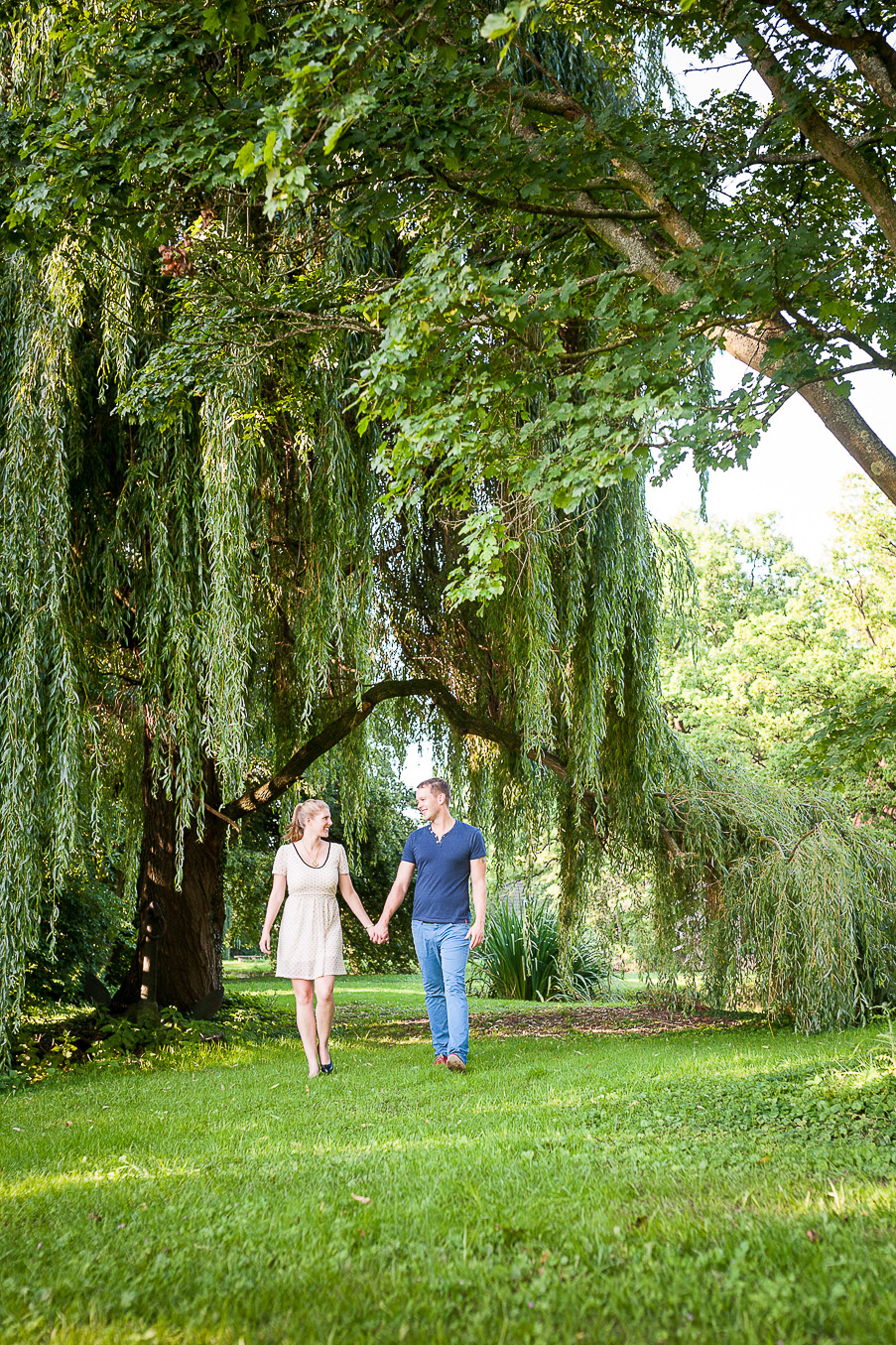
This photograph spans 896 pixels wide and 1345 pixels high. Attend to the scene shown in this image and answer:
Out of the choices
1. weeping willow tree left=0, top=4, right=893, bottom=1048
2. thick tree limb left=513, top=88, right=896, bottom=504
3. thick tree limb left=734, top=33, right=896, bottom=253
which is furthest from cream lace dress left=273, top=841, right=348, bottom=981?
thick tree limb left=734, top=33, right=896, bottom=253

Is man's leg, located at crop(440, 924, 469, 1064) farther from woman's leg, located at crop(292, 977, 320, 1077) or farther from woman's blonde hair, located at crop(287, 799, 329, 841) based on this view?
woman's blonde hair, located at crop(287, 799, 329, 841)

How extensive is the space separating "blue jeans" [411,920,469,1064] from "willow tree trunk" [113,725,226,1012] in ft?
9.82

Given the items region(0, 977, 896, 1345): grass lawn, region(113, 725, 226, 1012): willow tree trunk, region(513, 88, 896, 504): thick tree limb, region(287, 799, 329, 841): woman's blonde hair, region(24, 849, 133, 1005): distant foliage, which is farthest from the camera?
region(24, 849, 133, 1005): distant foliage

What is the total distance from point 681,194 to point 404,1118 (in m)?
4.74

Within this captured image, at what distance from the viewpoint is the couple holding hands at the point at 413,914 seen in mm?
6148

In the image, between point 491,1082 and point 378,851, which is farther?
point 378,851

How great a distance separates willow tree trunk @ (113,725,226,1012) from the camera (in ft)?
28.0

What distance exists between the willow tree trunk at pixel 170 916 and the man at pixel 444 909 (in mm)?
2874

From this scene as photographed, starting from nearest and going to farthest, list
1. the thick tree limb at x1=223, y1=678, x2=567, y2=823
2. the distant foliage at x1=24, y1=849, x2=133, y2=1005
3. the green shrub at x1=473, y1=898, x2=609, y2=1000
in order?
the thick tree limb at x1=223, y1=678, x2=567, y2=823, the distant foliage at x1=24, y1=849, x2=133, y2=1005, the green shrub at x1=473, y1=898, x2=609, y2=1000

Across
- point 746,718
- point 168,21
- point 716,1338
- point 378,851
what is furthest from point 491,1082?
point 746,718

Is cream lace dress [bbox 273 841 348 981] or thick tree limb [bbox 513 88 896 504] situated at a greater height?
thick tree limb [bbox 513 88 896 504]

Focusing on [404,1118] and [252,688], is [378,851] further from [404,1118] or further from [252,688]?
[404,1118]

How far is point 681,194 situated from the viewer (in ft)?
16.1

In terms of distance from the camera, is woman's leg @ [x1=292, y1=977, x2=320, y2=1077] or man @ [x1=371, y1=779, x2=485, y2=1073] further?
man @ [x1=371, y1=779, x2=485, y2=1073]
